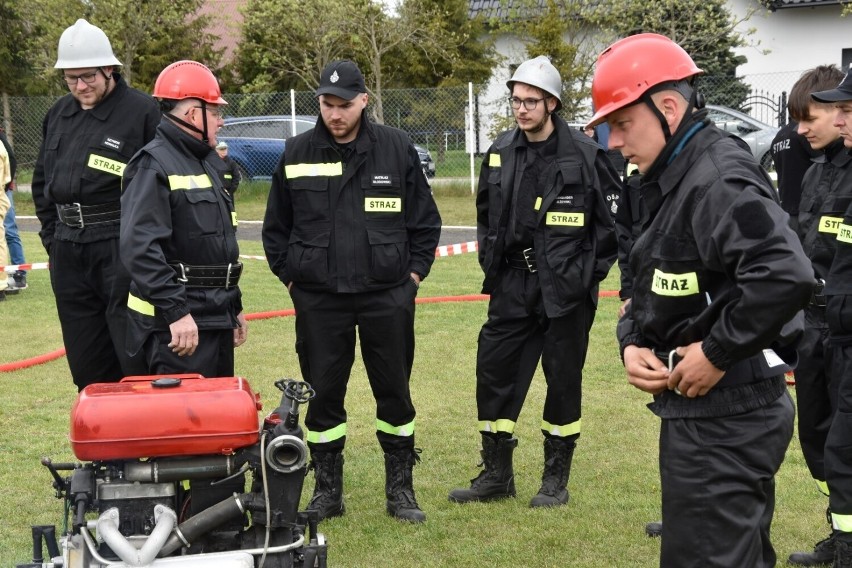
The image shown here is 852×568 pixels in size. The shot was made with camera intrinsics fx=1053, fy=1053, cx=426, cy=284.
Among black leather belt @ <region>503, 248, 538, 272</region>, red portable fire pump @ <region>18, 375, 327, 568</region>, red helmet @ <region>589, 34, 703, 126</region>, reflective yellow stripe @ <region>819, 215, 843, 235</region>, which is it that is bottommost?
red portable fire pump @ <region>18, 375, 327, 568</region>

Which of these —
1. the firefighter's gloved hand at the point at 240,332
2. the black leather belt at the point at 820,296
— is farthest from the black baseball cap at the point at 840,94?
the firefighter's gloved hand at the point at 240,332

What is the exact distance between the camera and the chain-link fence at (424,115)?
21266mm

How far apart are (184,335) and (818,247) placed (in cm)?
300

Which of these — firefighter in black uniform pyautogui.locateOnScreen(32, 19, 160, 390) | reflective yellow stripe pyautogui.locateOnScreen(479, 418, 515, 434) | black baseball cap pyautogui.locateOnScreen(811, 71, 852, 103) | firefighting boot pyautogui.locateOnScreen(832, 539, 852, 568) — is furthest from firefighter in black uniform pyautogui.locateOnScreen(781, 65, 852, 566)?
firefighter in black uniform pyautogui.locateOnScreen(32, 19, 160, 390)

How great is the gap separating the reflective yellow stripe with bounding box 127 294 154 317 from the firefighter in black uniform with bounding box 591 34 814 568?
2529mm

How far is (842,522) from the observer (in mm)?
4562

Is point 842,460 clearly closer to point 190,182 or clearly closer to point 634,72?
point 634,72

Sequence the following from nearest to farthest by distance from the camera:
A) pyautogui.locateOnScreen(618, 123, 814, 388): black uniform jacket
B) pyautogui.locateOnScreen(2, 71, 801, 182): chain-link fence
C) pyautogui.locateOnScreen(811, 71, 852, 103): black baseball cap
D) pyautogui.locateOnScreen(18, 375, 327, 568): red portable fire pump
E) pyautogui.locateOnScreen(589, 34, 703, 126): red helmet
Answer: pyautogui.locateOnScreen(618, 123, 814, 388): black uniform jacket, pyautogui.locateOnScreen(589, 34, 703, 126): red helmet, pyautogui.locateOnScreen(18, 375, 327, 568): red portable fire pump, pyautogui.locateOnScreen(811, 71, 852, 103): black baseball cap, pyautogui.locateOnScreen(2, 71, 801, 182): chain-link fence

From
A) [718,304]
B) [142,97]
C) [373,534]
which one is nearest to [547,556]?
[373,534]

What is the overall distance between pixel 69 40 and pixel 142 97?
50cm

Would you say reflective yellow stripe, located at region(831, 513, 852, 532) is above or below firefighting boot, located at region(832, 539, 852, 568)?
above

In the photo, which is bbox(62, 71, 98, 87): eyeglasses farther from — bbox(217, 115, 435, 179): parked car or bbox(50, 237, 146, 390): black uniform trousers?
Result: bbox(217, 115, 435, 179): parked car

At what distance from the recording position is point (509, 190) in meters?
5.76

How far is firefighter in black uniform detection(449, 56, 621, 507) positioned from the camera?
18.5 feet
